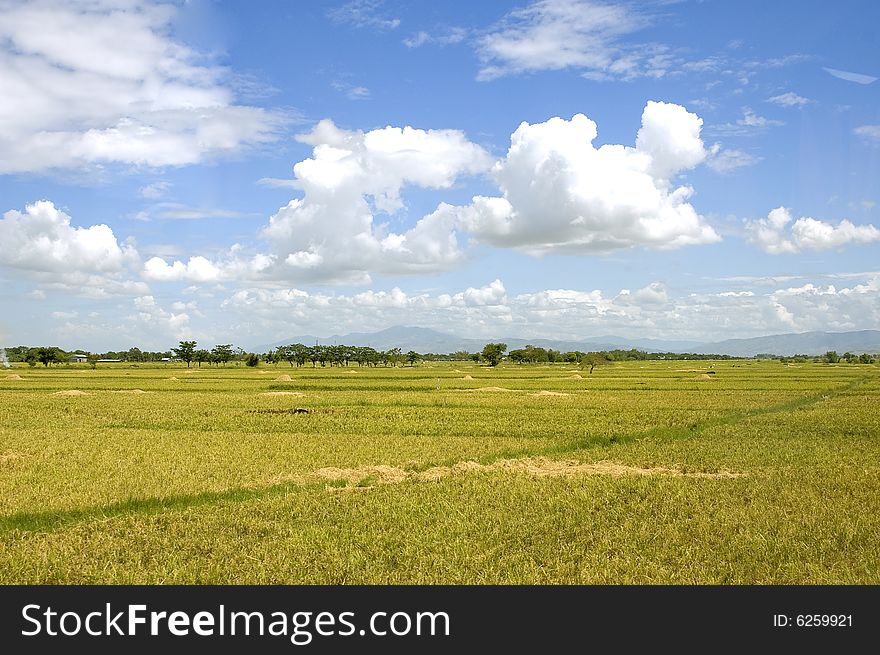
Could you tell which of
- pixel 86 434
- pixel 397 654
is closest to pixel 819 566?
pixel 397 654

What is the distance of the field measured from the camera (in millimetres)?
9398

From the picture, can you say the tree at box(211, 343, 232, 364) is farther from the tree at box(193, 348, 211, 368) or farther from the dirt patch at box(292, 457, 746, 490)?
the dirt patch at box(292, 457, 746, 490)

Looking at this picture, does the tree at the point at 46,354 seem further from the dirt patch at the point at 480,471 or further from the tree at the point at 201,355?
the dirt patch at the point at 480,471

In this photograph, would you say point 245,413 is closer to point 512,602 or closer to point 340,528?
point 340,528

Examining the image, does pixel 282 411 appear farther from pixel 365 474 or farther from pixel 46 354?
pixel 46 354

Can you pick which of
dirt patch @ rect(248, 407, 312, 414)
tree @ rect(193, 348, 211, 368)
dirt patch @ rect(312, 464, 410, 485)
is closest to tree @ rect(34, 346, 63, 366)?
tree @ rect(193, 348, 211, 368)

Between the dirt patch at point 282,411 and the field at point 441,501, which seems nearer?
the field at point 441,501

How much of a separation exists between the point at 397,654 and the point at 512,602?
166 centimetres

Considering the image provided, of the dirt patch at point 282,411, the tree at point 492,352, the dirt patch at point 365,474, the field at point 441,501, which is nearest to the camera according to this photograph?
the field at point 441,501

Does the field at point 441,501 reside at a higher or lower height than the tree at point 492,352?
lower

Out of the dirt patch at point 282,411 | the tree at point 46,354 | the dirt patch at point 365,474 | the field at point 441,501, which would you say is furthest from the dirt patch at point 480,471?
the tree at point 46,354

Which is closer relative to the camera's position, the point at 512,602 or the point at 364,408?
the point at 512,602

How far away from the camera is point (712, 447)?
70.6 feet

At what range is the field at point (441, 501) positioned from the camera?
370 inches
